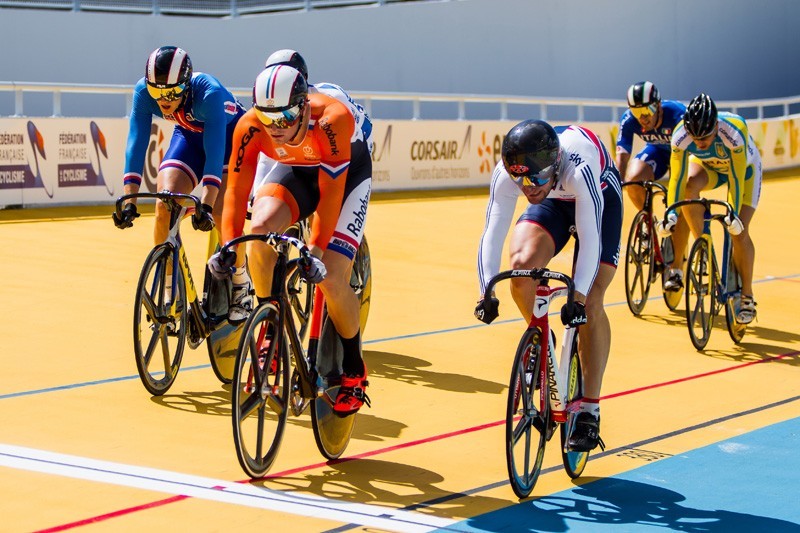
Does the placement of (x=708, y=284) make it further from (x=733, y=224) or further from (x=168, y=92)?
(x=168, y=92)

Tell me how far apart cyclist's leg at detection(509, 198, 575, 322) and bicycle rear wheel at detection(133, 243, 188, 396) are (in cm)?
202

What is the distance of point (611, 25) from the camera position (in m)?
31.7

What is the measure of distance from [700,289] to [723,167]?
1.09 meters

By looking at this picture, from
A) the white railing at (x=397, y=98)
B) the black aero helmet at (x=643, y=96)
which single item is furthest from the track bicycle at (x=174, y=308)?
the white railing at (x=397, y=98)

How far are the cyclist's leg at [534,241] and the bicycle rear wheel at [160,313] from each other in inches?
79.6

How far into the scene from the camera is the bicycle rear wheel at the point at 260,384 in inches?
197

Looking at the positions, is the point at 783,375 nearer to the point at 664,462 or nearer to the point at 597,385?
the point at 664,462

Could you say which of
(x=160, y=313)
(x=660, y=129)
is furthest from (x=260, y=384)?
(x=660, y=129)

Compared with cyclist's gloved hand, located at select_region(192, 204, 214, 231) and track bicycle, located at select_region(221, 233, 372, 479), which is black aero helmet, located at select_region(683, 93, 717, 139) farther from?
track bicycle, located at select_region(221, 233, 372, 479)

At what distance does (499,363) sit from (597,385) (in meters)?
2.68

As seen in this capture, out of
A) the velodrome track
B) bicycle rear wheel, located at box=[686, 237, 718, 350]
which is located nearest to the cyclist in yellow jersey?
bicycle rear wheel, located at box=[686, 237, 718, 350]

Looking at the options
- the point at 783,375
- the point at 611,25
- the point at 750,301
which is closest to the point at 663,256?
the point at 750,301

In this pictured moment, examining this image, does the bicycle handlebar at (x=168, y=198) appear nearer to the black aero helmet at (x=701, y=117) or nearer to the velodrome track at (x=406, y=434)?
the velodrome track at (x=406, y=434)

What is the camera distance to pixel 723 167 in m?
9.49
